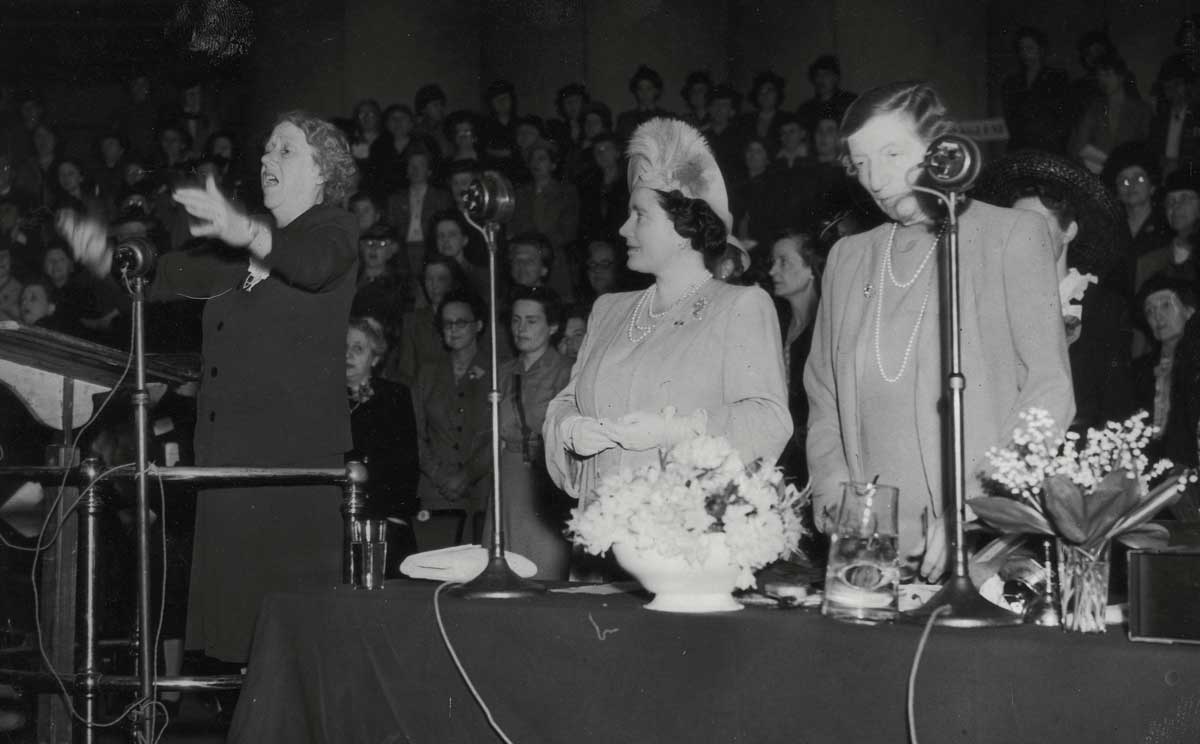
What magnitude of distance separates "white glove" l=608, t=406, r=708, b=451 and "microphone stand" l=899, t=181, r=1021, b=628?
592mm

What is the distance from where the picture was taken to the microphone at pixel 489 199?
9.22 feet

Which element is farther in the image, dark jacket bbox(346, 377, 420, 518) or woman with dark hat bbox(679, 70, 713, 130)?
woman with dark hat bbox(679, 70, 713, 130)

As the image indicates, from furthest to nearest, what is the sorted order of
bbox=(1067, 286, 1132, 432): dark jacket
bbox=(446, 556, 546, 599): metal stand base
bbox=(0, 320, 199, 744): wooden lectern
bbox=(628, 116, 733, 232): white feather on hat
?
bbox=(1067, 286, 1132, 432): dark jacket
bbox=(0, 320, 199, 744): wooden lectern
bbox=(628, 116, 733, 232): white feather on hat
bbox=(446, 556, 546, 599): metal stand base

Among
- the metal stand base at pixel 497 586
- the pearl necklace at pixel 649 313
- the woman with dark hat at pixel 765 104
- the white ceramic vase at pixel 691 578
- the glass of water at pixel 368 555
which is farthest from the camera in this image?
the woman with dark hat at pixel 765 104

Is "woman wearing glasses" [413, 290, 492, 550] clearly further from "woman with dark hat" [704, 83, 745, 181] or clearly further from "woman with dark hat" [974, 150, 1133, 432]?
"woman with dark hat" [974, 150, 1133, 432]

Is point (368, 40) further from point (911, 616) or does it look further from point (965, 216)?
point (911, 616)

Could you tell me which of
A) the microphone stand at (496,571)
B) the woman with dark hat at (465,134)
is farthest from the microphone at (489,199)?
the woman with dark hat at (465,134)

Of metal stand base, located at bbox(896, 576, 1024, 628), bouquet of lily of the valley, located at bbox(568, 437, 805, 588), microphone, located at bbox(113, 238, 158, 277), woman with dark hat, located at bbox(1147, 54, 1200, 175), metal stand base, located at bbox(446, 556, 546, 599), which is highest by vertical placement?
woman with dark hat, located at bbox(1147, 54, 1200, 175)

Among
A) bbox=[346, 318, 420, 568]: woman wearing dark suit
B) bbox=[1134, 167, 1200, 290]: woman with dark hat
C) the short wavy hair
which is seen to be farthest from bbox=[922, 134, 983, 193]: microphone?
bbox=[1134, 167, 1200, 290]: woman with dark hat

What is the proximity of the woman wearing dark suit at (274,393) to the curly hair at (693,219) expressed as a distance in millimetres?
796

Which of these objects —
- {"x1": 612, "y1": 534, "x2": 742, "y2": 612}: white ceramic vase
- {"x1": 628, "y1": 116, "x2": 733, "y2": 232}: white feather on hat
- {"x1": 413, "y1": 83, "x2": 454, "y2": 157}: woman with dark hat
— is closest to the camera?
{"x1": 612, "y1": 534, "x2": 742, "y2": 612}: white ceramic vase

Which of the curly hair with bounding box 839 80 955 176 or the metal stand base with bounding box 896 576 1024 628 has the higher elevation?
the curly hair with bounding box 839 80 955 176

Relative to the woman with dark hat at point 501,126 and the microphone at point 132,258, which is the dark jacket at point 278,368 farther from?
the woman with dark hat at point 501,126

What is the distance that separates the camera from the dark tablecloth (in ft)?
5.94
